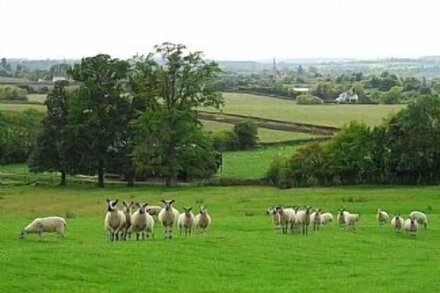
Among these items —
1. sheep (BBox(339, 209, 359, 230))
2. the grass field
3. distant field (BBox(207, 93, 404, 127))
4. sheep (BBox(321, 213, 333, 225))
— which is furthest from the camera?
distant field (BBox(207, 93, 404, 127))

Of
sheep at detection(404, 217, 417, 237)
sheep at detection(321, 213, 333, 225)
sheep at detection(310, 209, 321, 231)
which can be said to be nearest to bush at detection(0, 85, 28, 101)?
sheep at detection(321, 213, 333, 225)

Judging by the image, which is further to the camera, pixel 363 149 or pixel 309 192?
pixel 363 149

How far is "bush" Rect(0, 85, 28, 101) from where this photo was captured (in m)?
151

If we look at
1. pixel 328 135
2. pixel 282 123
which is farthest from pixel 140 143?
pixel 282 123

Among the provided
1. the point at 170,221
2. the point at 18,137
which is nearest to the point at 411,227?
the point at 170,221

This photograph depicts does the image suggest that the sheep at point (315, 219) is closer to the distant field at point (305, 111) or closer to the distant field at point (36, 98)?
the distant field at point (305, 111)

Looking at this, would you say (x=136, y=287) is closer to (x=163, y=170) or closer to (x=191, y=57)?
(x=163, y=170)

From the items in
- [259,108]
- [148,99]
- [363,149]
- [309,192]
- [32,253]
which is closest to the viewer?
[32,253]

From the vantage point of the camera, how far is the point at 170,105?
287 ft

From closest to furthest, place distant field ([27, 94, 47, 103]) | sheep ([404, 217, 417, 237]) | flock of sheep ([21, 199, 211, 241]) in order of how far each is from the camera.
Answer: flock of sheep ([21, 199, 211, 241]) < sheep ([404, 217, 417, 237]) < distant field ([27, 94, 47, 103])

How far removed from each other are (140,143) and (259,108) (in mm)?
70864

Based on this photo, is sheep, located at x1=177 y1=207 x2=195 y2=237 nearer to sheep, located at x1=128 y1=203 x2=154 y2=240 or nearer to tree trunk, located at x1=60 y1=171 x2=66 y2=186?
sheep, located at x1=128 y1=203 x2=154 y2=240

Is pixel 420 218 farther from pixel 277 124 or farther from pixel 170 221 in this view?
pixel 277 124

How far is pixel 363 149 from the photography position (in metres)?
82.7
